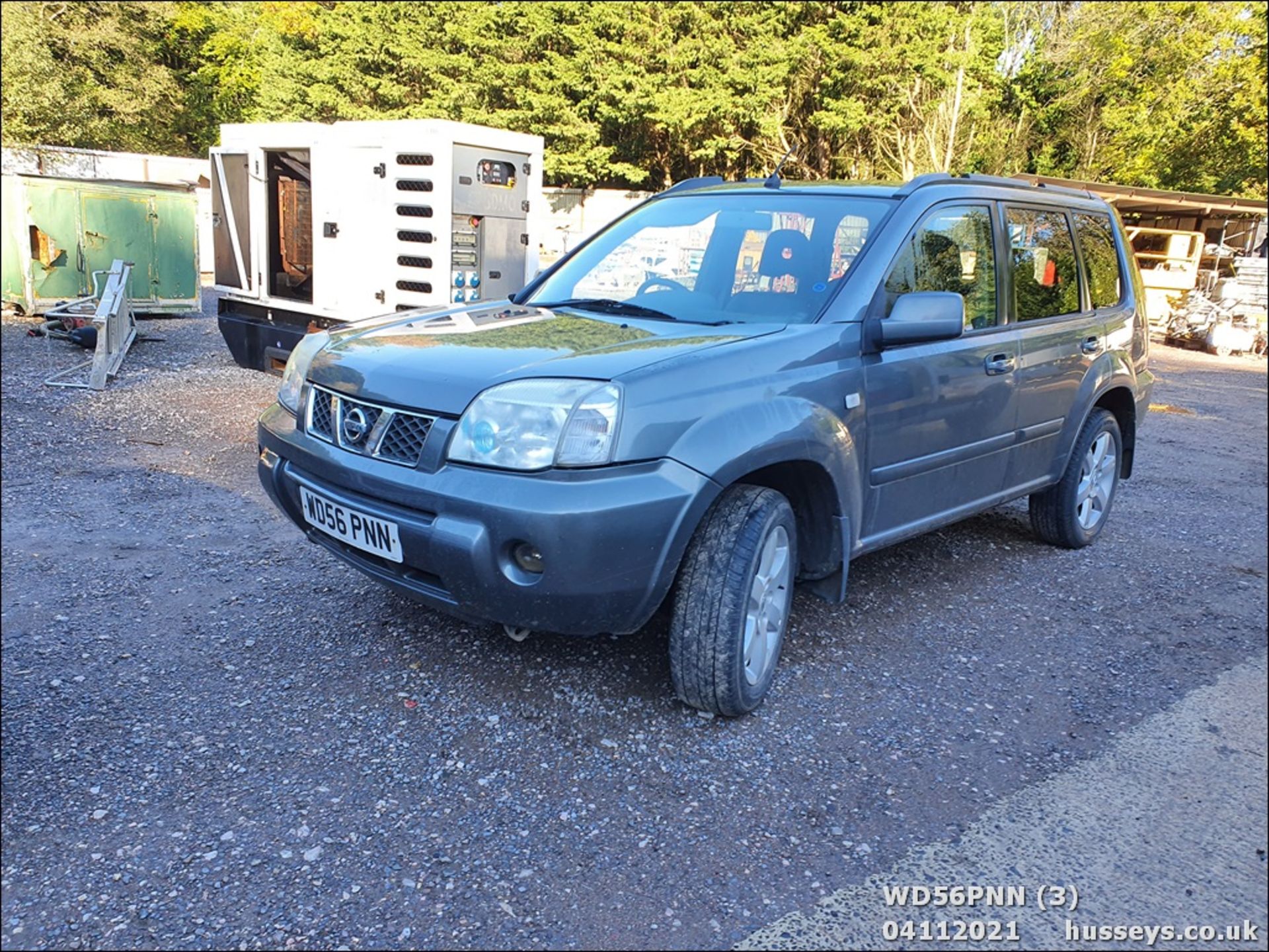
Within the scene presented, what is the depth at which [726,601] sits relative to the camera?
2734mm

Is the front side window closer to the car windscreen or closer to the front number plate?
the car windscreen

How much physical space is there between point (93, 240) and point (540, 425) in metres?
11.7

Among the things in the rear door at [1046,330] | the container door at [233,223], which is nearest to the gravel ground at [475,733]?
the rear door at [1046,330]

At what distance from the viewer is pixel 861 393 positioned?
316 centimetres

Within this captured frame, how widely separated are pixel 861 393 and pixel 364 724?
6.23 feet

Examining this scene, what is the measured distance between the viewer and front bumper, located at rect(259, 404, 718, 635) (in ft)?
7.98

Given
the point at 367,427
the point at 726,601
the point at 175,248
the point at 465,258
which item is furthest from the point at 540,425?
the point at 175,248

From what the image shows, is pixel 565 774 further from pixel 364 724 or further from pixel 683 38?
pixel 683 38

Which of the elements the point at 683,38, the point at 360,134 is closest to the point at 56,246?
the point at 360,134

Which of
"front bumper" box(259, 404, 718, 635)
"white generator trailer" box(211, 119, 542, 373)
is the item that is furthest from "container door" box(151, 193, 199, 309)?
"front bumper" box(259, 404, 718, 635)

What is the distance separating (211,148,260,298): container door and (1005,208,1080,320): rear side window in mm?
6423

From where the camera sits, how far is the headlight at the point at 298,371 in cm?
320

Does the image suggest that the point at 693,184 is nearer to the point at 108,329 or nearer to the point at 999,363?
the point at 999,363

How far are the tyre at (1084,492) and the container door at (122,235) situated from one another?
11.1m
